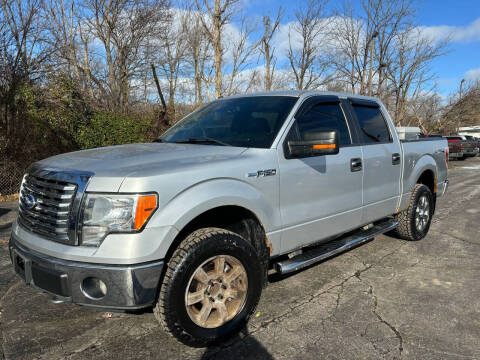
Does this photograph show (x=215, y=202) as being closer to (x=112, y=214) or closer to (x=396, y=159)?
(x=112, y=214)

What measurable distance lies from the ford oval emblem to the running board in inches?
75.5

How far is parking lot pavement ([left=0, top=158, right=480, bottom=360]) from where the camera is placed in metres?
2.55

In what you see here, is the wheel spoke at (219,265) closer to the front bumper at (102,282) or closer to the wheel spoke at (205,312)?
the wheel spoke at (205,312)

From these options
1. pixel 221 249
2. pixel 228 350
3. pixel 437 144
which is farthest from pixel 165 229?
pixel 437 144

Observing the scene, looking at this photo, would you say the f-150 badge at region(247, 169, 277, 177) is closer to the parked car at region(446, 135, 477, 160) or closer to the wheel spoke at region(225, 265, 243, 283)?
the wheel spoke at region(225, 265, 243, 283)

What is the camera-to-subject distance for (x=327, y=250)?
3410mm

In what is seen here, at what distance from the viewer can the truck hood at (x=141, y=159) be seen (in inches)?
91.2

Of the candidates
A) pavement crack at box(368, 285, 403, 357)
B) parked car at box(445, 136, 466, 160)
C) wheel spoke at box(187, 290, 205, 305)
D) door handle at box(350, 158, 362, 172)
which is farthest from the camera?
parked car at box(445, 136, 466, 160)

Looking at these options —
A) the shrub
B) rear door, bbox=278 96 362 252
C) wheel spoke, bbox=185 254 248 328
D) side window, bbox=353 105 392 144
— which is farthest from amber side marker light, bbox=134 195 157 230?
the shrub

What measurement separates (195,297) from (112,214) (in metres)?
0.84

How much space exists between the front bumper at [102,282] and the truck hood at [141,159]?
576 mm

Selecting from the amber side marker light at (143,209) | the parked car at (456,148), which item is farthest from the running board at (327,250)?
the parked car at (456,148)

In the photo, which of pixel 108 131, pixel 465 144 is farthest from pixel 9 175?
pixel 465 144

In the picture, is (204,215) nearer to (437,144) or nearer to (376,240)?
(376,240)
